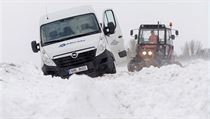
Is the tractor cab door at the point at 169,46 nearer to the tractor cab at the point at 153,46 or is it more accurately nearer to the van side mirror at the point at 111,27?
the tractor cab at the point at 153,46

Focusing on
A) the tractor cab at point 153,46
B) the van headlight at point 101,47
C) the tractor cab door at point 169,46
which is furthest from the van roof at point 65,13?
the tractor cab door at point 169,46

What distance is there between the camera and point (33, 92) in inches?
435

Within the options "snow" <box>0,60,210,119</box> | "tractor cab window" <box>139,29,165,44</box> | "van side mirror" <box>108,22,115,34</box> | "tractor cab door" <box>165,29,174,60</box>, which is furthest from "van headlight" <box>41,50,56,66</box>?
"tractor cab door" <box>165,29,174,60</box>

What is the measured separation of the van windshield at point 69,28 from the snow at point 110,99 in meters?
3.90

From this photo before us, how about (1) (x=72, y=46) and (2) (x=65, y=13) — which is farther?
(2) (x=65, y=13)

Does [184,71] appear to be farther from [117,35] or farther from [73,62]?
[117,35]

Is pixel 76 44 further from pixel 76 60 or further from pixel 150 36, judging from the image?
pixel 150 36

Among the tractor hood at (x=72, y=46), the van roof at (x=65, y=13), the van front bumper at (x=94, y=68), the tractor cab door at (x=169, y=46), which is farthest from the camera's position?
the tractor cab door at (x=169, y=46)

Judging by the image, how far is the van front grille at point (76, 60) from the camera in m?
16.1

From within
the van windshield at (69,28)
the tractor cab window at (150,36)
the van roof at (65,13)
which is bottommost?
the tractor cab window at (150,36)

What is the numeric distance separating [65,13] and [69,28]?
0.90 m

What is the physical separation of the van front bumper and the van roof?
1.72m

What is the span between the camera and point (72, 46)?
→ 52.7 ft

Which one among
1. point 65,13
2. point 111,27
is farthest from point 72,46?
point 65,13
